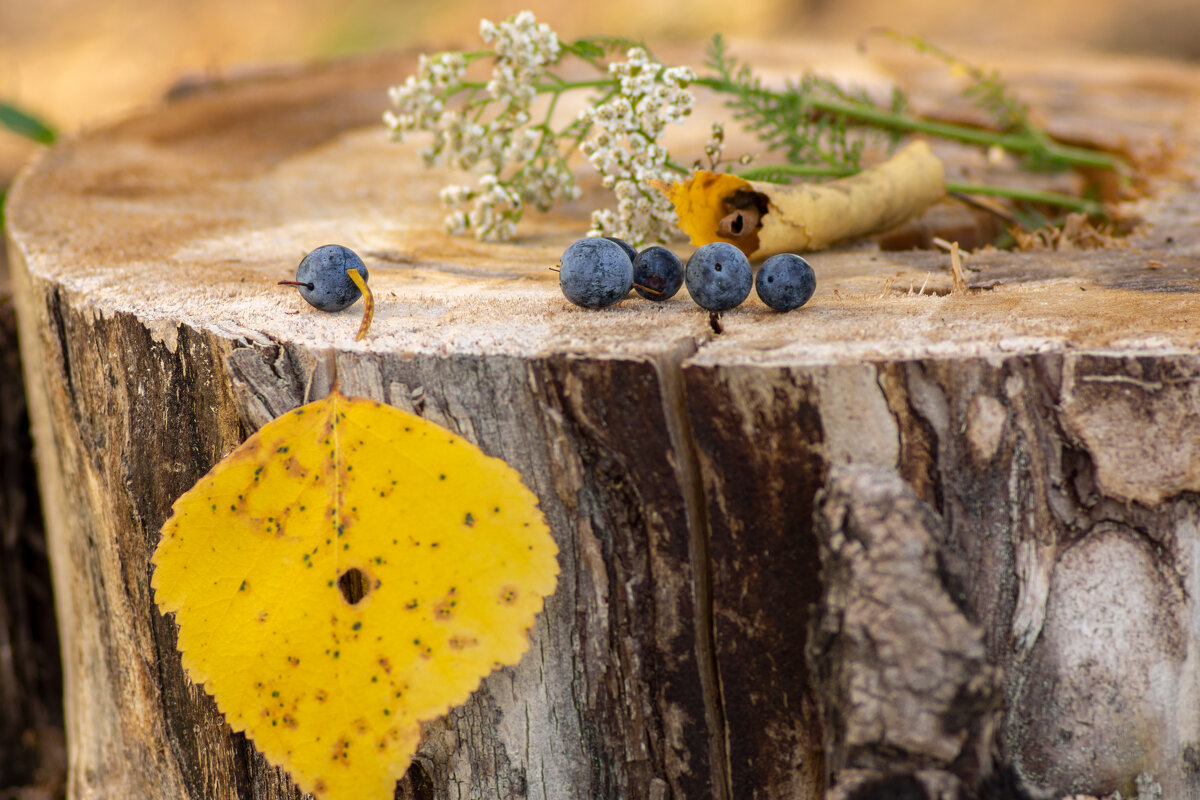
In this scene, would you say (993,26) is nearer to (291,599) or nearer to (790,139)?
(790,139)

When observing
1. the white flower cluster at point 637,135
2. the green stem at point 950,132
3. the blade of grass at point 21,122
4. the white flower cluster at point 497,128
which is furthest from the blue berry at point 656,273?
the blade of grass at point 21,122

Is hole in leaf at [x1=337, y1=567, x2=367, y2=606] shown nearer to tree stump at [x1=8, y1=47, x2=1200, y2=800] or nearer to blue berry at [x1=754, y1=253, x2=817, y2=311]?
tree stump at [x1=8, y1=47, x2=1200, y2=800]

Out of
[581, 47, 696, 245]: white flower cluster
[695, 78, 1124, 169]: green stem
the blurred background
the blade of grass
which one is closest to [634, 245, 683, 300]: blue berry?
[581, 47, 696, 245]: white flower cluster

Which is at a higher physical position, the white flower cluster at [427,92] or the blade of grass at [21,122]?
the blade of grass at [21,122]

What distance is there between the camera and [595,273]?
918 mm

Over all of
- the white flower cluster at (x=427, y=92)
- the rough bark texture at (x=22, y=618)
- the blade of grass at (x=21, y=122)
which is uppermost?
the blade of grass at (x=21, y=122)

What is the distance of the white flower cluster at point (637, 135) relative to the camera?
3.67 ft

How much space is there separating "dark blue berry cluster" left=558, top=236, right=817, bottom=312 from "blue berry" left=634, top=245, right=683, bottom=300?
0.03 metres

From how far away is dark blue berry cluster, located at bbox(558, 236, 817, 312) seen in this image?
0.92 m

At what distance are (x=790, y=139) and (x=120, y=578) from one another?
1082 millimetres

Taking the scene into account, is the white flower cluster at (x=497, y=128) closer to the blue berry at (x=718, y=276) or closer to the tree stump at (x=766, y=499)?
the tree stump at (x=766, y=499)

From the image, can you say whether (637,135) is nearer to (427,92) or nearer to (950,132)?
(427,92)

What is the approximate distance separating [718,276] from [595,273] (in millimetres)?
120

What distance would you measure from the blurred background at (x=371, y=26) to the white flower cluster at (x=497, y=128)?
4933 mm
